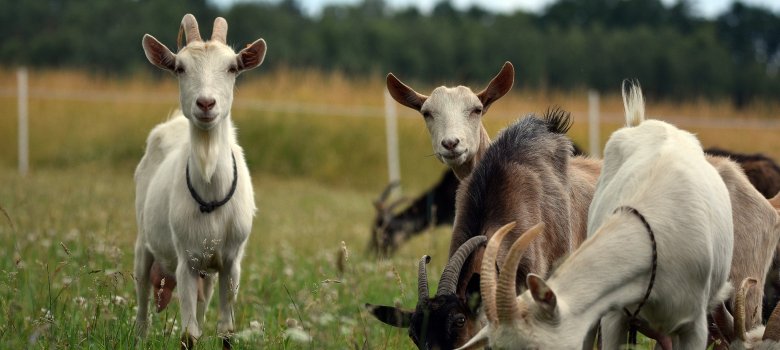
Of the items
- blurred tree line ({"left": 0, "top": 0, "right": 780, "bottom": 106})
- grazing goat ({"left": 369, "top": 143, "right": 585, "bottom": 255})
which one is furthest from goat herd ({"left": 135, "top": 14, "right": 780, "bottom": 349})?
blurred tree line ({"left": 0, "top": 0, "right": 780, "bottom": 106})

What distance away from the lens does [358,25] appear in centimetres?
4216

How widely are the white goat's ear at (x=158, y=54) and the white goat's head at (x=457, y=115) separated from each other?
1536 mm

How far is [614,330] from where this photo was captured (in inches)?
188

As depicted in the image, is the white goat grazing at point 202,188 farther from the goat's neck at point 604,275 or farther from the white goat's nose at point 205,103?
the goat's neck at point 604,275

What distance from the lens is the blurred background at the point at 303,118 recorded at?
5.88 meters

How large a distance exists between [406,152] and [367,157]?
0.80 meters

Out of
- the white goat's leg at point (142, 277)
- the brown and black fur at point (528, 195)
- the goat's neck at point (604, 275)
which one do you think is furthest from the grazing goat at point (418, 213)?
the goat's neck at point (604, 275)

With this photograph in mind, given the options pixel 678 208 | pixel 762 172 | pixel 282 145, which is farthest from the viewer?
pixel 282 145

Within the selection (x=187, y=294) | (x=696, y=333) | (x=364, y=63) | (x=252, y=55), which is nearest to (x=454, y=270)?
(x=696, y=333)

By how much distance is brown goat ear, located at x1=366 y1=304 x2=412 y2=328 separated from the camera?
5.05 metres

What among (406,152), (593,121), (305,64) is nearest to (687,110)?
(593,121)

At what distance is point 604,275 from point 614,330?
1.96 feet

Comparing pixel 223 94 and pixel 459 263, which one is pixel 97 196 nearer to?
pixel 223 94

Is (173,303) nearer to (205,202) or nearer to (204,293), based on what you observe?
(204,293)
